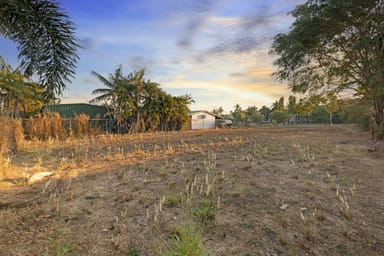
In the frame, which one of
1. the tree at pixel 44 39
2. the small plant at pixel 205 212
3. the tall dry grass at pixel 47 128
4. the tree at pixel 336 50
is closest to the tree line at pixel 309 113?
the tree at pixel 336 50

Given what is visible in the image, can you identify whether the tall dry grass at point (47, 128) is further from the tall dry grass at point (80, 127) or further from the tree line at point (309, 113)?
the tree line at point (309, 113)

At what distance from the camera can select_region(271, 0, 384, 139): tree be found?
768 cm

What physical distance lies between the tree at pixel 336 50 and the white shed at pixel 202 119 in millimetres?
18550

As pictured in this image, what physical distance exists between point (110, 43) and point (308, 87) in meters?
9.46

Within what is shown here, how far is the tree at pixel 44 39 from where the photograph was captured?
3148mm

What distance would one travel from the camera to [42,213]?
7.39 ft

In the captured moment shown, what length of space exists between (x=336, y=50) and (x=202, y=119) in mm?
21347

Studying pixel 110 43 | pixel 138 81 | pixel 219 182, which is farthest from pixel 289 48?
pixel 138 81

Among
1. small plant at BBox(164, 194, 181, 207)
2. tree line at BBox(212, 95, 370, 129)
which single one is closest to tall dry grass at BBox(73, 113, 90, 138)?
small plant at BBox(164, 194, 181, 207)

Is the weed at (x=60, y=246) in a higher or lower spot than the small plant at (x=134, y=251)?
higher

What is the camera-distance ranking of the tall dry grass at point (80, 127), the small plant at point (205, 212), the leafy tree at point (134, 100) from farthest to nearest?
the leafy tree at point (134, 100), the tall dry grass at point (80, 127), the small plant at point (205, 212)

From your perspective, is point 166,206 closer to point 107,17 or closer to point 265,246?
point 265,246

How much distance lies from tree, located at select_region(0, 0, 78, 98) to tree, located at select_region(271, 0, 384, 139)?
28.3 feet

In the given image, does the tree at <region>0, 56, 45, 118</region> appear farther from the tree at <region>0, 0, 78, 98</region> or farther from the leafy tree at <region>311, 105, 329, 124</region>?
the leafy tree at <region>311, 105, 329, 124</region>
